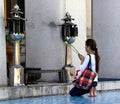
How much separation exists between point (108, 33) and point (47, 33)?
2698 millimetres

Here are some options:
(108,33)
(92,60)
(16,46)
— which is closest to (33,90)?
(16,46)

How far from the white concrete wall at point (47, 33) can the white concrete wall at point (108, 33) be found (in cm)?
200

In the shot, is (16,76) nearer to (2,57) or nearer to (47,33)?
(2,57)

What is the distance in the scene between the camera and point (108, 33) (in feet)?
39.1

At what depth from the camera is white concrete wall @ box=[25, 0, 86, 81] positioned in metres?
9.73

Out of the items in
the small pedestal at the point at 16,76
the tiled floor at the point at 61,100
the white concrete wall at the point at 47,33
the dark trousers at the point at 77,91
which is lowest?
the tiled floor at the point at 61,100

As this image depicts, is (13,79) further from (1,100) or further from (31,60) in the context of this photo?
(31,60)

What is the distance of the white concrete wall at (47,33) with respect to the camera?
9727 millimetres

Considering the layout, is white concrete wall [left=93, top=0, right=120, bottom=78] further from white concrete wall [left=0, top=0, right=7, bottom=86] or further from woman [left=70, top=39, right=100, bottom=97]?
white concrete wall [left=0, top=0, right=7, bottom=86]

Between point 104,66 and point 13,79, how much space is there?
463 cm

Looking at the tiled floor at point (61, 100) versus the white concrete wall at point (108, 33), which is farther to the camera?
the white concrete wall at point (108, 33)

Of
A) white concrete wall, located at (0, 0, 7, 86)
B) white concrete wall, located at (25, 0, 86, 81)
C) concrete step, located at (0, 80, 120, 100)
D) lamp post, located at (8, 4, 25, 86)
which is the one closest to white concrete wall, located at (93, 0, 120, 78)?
white concrete wall, located at (25, 0, 86, 81)

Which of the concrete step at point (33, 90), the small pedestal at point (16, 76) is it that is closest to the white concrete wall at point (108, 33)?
the concrete step at point (33, 90)

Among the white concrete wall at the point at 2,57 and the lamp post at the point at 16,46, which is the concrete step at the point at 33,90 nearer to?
the lamp post at the point at 16,46
